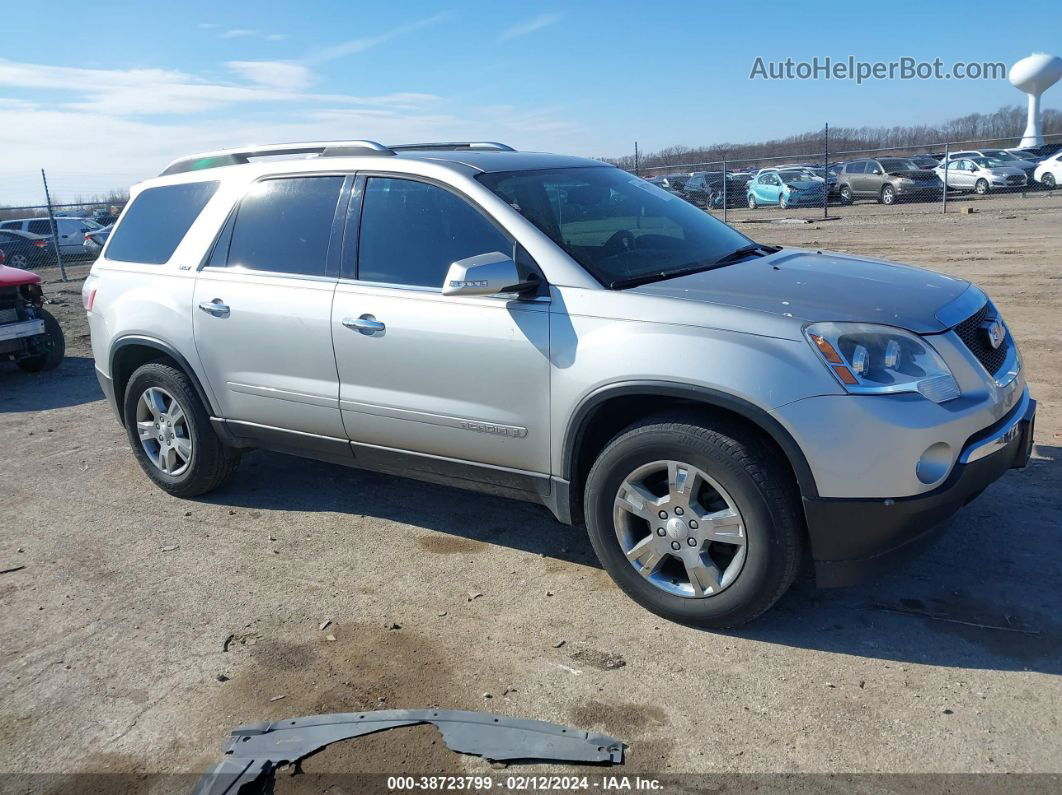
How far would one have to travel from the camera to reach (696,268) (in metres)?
4.12

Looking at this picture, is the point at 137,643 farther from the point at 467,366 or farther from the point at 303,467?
the point at 303,467

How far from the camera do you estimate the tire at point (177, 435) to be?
→ 5.22 metres

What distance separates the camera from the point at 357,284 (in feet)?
14.5

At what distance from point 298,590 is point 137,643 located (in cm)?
73

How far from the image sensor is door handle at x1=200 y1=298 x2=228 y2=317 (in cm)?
485

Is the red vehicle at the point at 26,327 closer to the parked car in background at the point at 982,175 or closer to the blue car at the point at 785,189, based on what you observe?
the blue car at the point at 785,189

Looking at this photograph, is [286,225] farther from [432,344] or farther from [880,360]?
[880,360]

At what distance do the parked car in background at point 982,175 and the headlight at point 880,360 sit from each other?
2596cm

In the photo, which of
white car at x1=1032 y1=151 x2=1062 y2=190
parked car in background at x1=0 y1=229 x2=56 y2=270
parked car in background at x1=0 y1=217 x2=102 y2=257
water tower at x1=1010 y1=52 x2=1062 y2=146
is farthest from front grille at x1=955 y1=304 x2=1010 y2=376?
water tower at x1=1010 y1=52 x2=1062 y2=146

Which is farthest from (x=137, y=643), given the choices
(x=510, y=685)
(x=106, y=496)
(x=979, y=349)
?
(x=979, y=349)

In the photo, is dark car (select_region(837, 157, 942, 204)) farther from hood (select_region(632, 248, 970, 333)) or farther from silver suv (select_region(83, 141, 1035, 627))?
hood (select_region(632, 248, 970, 333))

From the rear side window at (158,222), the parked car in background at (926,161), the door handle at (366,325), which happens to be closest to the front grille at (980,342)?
the door handle at (366,325)

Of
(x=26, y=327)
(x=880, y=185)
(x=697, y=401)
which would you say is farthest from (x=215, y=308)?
(x=880, y=185)

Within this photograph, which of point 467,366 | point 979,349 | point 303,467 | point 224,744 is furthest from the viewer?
point 303,467
